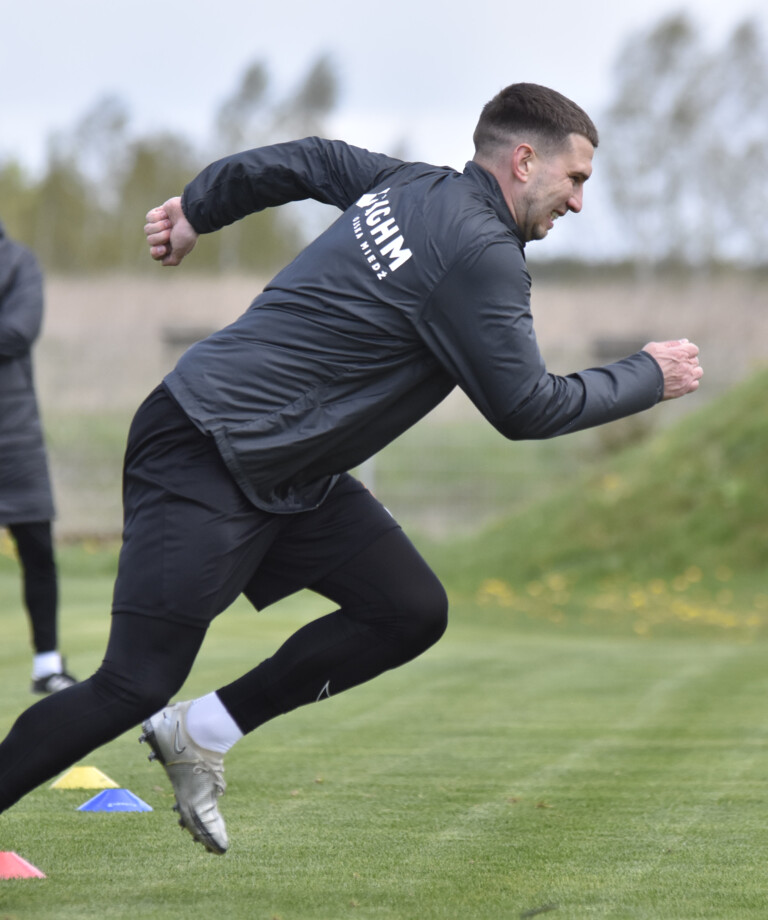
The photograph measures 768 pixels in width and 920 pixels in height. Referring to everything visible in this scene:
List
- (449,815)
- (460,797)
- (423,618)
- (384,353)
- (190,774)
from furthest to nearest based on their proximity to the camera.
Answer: (460,797) → (449,815) → (423,618) → (190,774) → (384,353)

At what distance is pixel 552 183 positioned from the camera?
11.4 ft

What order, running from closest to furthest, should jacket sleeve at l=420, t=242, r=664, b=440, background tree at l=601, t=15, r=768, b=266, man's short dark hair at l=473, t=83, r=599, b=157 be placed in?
jacket sleeve at l=420, t=242, r=664, b=440
man's short dark hair at l=473, t=83, r=599, b=157
background tree at l=601, t=15, r=768, b=266

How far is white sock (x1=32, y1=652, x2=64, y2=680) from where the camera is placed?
23.2 ft

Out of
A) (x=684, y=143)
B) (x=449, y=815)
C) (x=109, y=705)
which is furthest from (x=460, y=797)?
(x=684, y=143)

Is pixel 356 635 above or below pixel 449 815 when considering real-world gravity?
above

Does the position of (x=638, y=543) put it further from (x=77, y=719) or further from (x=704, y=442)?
(x=77, y=719)

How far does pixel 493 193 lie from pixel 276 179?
650 millimetres

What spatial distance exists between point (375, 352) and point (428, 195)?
41cm

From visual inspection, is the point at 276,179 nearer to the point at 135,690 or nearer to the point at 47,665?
the point at 135,690

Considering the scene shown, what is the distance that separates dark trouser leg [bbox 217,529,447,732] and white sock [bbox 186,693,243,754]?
0.03 m

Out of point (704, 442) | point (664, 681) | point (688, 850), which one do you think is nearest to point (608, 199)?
point (704, 442)

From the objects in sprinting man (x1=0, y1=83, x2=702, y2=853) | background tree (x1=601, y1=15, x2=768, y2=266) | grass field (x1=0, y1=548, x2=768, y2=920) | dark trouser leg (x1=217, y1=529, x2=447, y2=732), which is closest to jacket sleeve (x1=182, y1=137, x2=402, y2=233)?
sprinting man (x1=0, y1=83, x2=702, y2=853)

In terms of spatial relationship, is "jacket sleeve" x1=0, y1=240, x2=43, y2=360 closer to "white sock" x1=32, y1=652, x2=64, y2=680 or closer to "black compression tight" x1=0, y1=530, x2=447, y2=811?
"white sock" x1=32, y1=652, x2=64, y2=680

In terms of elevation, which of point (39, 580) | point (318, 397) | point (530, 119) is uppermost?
point (530, 119)
